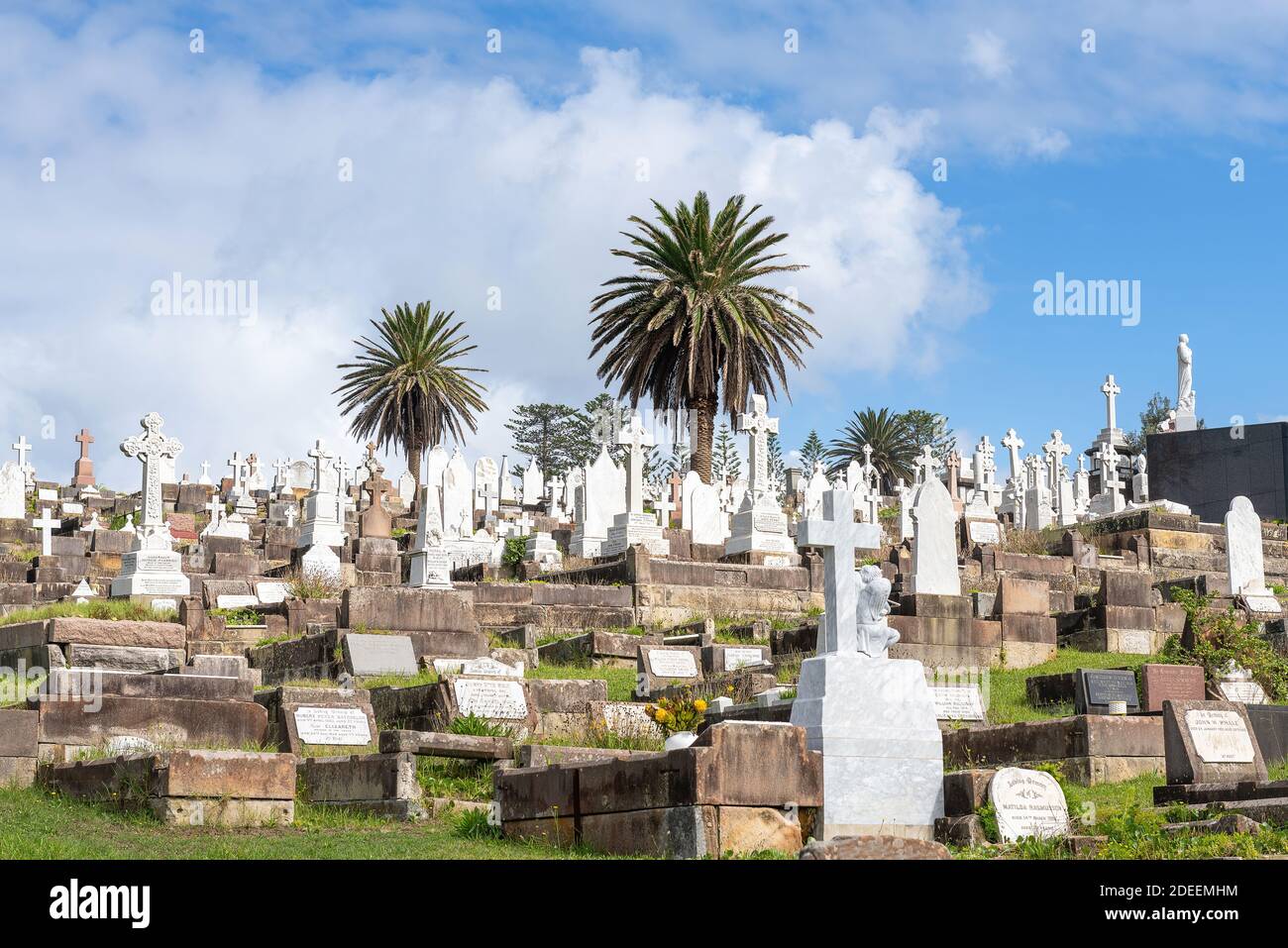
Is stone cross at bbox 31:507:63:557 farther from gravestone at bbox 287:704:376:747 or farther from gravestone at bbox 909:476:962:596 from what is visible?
gravestone at bbox 287:704:376:747

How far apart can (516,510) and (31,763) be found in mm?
42072

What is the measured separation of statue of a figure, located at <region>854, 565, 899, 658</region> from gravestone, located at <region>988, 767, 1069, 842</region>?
4.59ft

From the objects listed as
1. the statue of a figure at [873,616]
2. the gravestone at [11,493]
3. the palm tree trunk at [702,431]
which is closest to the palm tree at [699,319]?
the palm tree trunk at [702,431]

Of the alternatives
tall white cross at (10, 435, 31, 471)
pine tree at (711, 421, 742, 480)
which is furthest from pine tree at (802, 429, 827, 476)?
tall white cross at (10, 435, 31, 471)

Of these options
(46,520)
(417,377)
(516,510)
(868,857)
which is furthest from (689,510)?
(868,857)

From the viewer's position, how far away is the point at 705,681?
1839 cm

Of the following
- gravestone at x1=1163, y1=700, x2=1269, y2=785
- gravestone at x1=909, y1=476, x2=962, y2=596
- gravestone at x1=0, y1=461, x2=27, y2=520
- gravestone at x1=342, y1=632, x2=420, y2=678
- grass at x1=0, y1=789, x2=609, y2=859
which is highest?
gravestone at x1=0, y1=461, x2=27, y2=520

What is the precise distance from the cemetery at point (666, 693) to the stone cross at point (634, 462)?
0.55m

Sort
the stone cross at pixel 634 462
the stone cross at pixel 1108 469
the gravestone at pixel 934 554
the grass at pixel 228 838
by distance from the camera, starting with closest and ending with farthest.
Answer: the grass at pixel 228 838 < the gravestone at pixel 934 554 < the stone cross at pixel 634 462 < the stone cross at pixel 1108 469

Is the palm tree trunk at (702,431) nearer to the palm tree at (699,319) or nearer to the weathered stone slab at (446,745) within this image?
the palm tree at (699,319)

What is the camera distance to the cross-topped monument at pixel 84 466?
57844 mm

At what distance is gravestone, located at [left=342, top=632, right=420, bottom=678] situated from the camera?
18.8 m

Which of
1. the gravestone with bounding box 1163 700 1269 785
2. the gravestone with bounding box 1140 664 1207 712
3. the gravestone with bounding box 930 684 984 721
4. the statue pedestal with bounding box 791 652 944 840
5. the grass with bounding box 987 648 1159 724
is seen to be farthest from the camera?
the grass with bounding box 987 648 1159 724
